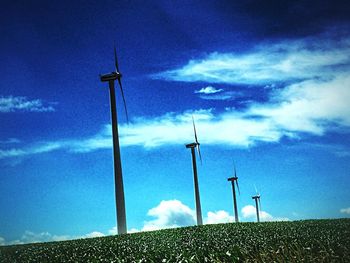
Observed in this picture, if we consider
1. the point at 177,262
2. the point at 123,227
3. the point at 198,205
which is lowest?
the point at 177,262

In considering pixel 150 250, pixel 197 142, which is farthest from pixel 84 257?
pixel 197 142

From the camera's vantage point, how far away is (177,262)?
19203mm

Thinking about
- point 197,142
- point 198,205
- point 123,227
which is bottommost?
point 123,227

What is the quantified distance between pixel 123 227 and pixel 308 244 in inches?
993

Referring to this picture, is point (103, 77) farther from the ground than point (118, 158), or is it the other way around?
point (103, 77)

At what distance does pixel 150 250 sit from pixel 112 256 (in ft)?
7.27

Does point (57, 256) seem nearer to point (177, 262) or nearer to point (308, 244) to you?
point (177, 262)

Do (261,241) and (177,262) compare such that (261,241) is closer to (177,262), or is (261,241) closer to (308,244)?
(308,244)

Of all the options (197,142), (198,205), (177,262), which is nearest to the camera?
(177,262)

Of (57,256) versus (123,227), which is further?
(123,227)

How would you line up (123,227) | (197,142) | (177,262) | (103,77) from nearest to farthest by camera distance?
(177,262)
(123,227)
(103,77)
(197,142)

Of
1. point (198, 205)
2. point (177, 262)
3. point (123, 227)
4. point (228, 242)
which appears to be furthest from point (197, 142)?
point (177, 262)

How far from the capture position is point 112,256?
76.2ft

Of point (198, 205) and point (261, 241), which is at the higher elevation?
point (198, 205)
